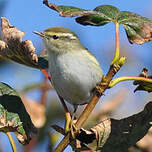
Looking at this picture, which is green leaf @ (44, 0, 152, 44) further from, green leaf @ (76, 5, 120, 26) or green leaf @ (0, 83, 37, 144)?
green leaf @ (0, 83, 37, 144)

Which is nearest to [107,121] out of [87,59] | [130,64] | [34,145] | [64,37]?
[34,145]

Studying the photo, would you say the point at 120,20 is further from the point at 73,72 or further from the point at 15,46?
the point at 73,72

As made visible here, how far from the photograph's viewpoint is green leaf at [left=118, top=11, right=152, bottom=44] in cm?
227

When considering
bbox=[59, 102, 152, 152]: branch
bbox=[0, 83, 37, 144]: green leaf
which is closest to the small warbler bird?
bbox=[0, 83, 37, 144]: green leaf

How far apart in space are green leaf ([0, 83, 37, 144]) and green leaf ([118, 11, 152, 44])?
2.54 feet

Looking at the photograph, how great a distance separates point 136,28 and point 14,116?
0.89 meters

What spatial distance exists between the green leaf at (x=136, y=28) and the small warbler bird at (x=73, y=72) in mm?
736

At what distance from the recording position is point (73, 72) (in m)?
3.03

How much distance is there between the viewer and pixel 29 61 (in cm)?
247

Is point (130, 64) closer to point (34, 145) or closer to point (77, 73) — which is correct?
point (77, 73)

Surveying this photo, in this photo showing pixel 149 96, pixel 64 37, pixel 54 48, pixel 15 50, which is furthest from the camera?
pixel 149 96

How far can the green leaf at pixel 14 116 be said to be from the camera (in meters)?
2.35

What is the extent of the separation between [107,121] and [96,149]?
17 centimetres

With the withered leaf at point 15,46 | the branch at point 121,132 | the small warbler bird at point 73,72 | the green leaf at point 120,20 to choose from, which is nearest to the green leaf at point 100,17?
the green leaf at point 120,20
